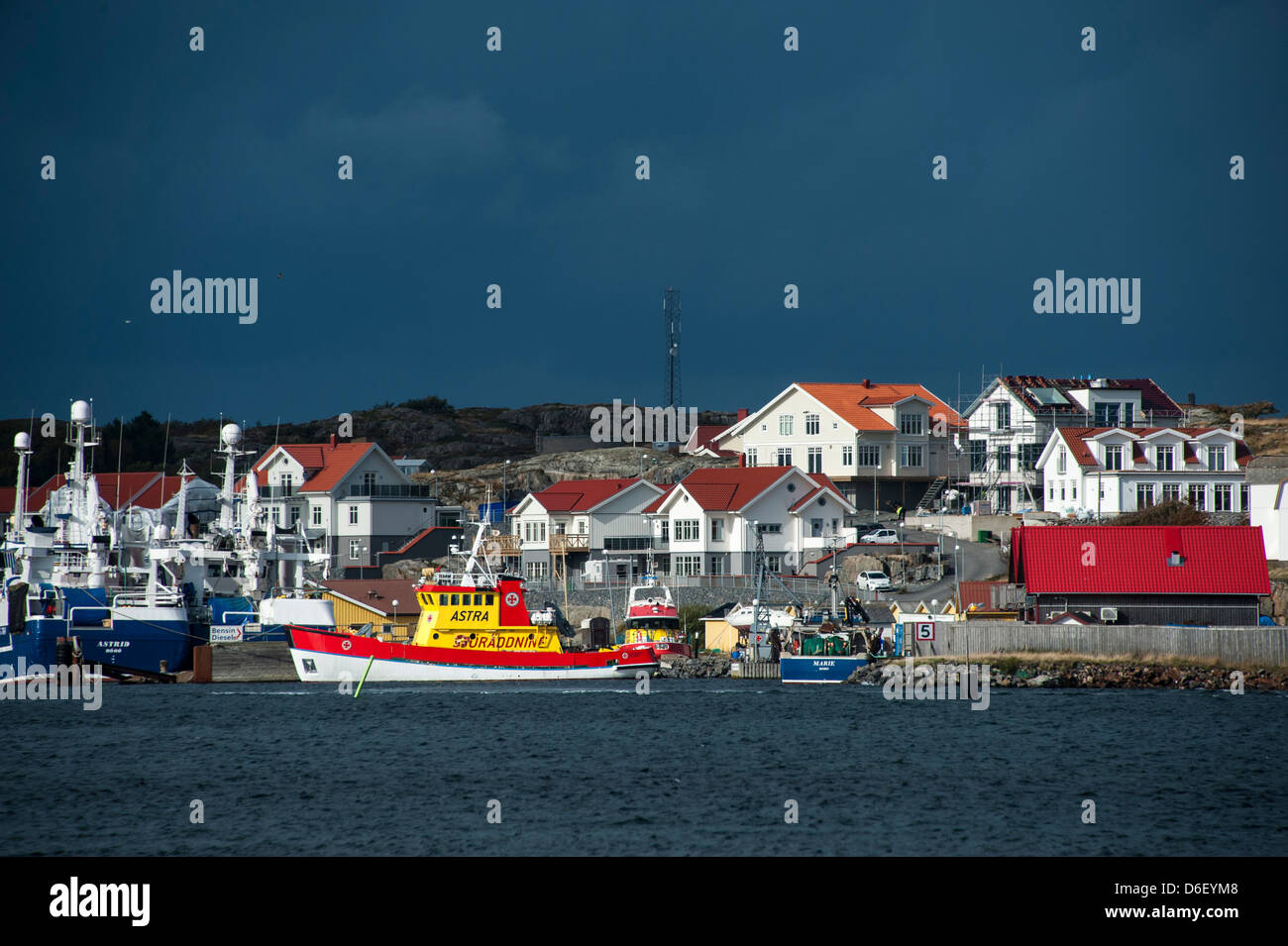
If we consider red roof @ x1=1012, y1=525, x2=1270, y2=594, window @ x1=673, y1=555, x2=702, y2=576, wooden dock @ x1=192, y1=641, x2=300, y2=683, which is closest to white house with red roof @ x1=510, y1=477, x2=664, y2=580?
window @ x1=673, y1=555, x2=702, y2=576

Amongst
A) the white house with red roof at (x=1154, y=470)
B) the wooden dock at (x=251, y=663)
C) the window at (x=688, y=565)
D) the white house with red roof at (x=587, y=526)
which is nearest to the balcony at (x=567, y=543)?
the white house with red roof at (x=587, y=526)

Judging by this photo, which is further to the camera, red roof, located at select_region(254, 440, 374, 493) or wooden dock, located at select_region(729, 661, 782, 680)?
red roof, located at select_region(254, 440, 374, 493)

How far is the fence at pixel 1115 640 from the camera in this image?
4544 cm

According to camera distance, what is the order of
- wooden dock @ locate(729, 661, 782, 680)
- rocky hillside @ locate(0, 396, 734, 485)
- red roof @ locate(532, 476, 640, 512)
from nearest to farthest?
wooden dock @ locate(729, 661, 782, 680) → red roof @ locate(532, 476, 640, 512) → rocky hillside @ locate(0, 396, 734, 485)

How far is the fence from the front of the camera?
149ft

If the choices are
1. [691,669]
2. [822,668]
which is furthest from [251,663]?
[822,668]

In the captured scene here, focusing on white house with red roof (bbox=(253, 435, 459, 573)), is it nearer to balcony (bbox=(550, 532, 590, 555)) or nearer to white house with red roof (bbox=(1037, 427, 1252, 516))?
balcony (bbox=(550, 532, 590, 555))

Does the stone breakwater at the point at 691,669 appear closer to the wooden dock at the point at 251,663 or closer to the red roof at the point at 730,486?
the wooden dock at the point at 251,663

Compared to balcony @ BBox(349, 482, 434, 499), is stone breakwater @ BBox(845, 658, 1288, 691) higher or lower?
lower

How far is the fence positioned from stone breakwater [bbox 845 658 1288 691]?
431 millimetres

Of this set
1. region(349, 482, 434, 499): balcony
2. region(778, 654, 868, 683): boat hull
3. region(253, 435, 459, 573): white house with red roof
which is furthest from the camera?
region(349, 482, 434, 499): balcony

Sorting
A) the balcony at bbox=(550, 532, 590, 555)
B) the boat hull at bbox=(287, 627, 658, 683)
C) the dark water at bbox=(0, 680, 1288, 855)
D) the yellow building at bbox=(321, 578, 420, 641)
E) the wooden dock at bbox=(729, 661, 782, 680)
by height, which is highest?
the balcony at bbox=(550, 532, 590, 555)
